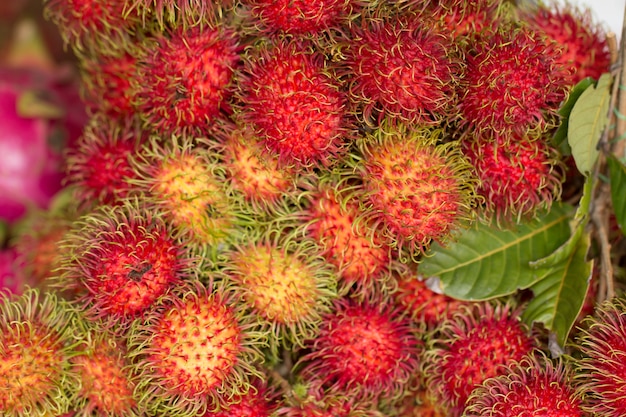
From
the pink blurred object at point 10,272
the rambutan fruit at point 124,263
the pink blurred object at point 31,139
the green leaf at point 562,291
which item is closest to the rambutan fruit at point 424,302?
the green leaf at point 562,291

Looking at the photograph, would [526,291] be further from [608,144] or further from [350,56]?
[350,56]

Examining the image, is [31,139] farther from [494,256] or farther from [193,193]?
[494,256]

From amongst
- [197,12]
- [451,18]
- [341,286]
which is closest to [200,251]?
[341,286]

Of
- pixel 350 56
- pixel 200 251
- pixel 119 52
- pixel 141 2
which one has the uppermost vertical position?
pixel 350 56

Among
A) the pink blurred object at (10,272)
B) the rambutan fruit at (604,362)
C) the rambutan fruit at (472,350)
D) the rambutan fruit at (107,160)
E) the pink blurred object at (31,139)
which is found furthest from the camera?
the pink blurred object at (31,139)

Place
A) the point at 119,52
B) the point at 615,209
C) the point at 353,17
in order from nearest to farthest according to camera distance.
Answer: the point at 353,17 < the point at 615,209 < the point at 119,52

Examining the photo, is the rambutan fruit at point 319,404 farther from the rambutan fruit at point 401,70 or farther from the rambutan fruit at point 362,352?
the rambutan fruit at point 401,70
